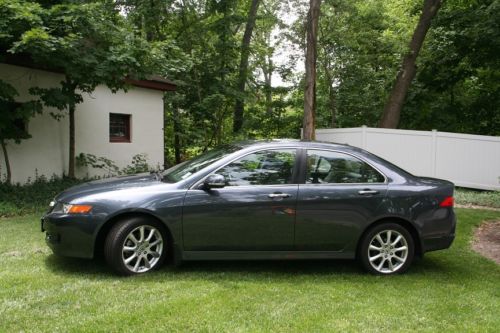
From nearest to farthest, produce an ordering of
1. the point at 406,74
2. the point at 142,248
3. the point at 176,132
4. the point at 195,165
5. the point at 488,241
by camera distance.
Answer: the point at 142,248 → the point at 195,165 → the point at 488,241 → the point at 406,74 → the point at 176,132

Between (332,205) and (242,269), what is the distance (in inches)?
50.7

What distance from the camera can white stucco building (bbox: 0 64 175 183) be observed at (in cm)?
1091

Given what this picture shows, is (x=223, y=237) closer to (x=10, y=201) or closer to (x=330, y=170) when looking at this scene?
(x=330, y=170)

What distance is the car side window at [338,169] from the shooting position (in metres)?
5.33

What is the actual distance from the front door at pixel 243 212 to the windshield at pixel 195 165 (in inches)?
11.1

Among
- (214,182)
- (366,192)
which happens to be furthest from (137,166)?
(366,192)

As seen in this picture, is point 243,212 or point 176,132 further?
point 176,132

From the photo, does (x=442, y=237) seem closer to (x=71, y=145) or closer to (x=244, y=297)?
(x=244, y=297)

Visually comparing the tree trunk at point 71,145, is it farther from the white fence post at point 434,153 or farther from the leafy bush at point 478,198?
the white fence post at point 434,153

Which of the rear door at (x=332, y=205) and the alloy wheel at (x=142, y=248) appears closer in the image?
the alloy wheel at (x=142, y=248)

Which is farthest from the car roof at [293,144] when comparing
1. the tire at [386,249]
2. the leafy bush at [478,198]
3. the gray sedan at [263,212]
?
the leafy bush at [478,198]

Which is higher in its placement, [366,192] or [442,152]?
[442,152]

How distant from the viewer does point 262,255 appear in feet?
16.8

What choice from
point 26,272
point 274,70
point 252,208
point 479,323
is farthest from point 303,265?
point 274,70
